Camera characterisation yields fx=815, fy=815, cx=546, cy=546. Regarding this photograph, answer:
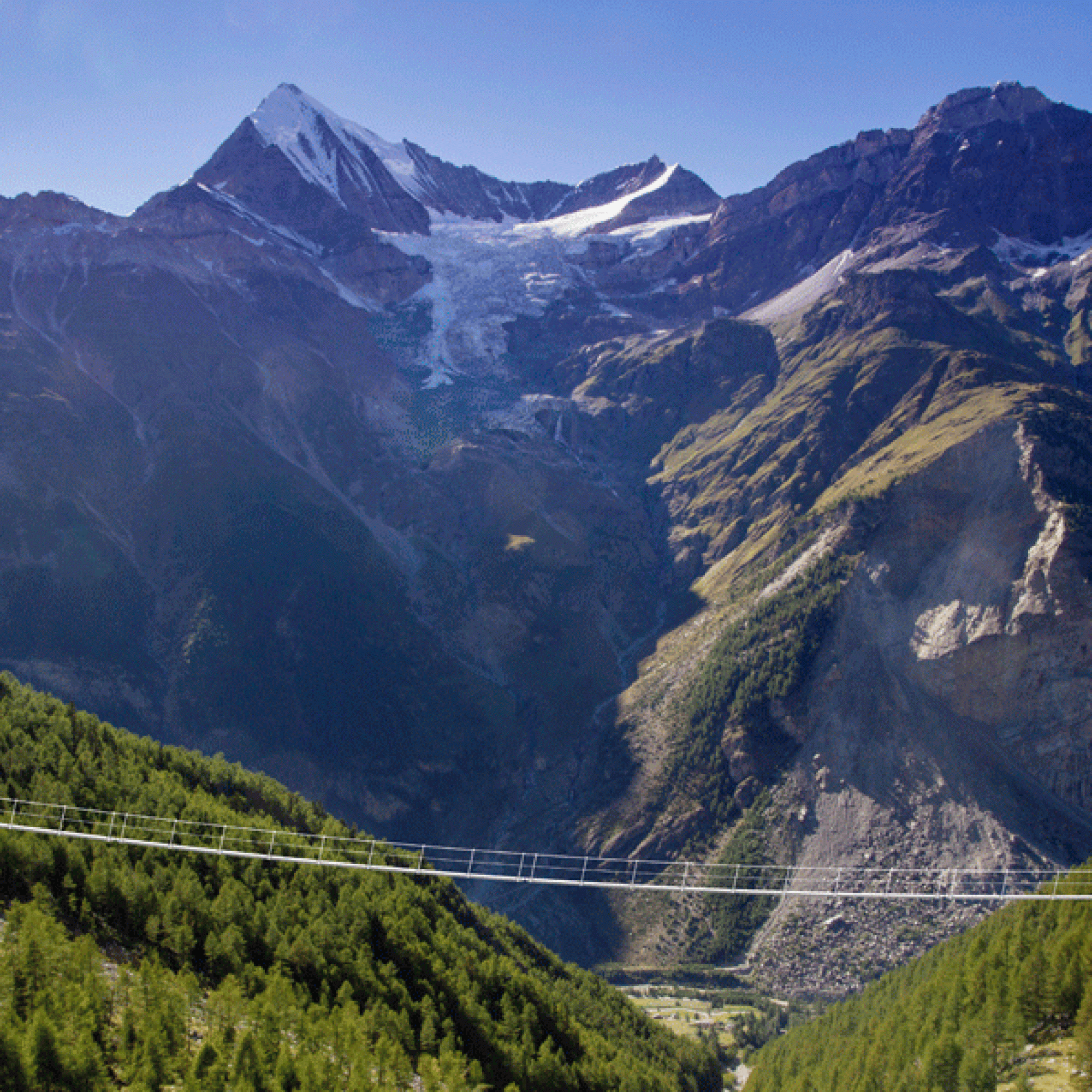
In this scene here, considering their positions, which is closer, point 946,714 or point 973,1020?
point 973,1020

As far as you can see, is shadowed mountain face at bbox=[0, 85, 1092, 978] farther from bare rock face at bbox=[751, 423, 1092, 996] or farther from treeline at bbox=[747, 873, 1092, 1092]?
treeline at bbox=[747, 873, 1092, 1092]

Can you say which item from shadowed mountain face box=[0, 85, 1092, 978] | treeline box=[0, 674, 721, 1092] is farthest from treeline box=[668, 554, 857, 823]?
treeline box=[0, 674, 721, 1092]

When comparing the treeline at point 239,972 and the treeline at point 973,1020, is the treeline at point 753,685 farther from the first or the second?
the treeline at point 239,972

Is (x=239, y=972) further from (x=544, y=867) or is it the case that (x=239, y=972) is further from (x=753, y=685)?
(x=753, y=685)

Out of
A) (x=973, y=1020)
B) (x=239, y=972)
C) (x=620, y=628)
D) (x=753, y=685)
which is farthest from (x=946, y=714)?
(x=239, y=972)

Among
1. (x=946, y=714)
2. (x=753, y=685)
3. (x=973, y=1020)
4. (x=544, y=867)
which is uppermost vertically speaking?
(x=753, y=685)

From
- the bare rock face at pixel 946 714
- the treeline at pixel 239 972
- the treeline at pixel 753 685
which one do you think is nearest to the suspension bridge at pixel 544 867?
the treeline at pixel 239 972
